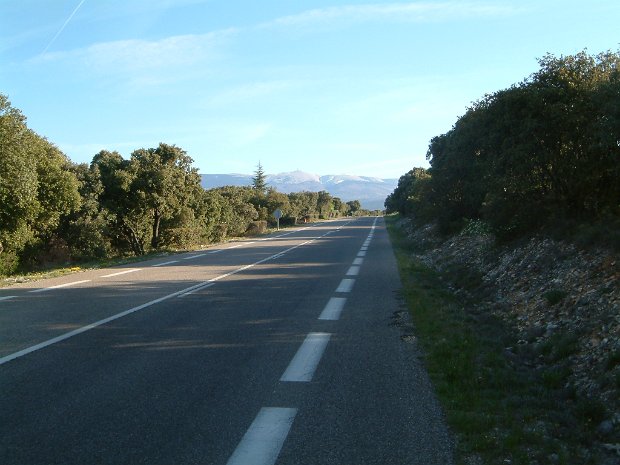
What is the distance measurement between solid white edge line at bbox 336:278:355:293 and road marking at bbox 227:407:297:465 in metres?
8.50

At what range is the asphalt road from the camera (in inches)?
179

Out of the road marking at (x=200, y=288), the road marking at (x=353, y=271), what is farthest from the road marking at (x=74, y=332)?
the road marking at (x=353, y=271)

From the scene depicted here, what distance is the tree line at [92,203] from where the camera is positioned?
2297cm

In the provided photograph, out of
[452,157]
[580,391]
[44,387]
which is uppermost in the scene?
[452,157]

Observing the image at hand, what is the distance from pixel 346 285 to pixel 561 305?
6.03 metres

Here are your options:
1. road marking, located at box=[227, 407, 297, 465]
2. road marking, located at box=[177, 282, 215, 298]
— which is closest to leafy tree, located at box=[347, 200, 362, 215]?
road marking, located at box=[177, 282, 215, 298]

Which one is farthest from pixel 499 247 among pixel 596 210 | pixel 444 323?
pixel 444 323

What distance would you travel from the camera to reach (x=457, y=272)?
17.5 metres

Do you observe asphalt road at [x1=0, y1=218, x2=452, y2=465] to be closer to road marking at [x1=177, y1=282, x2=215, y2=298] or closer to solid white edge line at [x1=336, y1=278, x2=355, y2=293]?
road marking at [x1=177, y1=282, x2=215, y2=298]

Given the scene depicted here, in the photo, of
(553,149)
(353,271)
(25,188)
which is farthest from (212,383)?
(25,188)

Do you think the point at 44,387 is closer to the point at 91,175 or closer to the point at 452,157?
the point at 452,157

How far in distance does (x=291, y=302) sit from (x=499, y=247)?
751 cm

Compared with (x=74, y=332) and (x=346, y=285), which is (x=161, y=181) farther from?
(x=74, y=332)

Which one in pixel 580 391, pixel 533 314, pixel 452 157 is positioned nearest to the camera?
pixel 580 391
